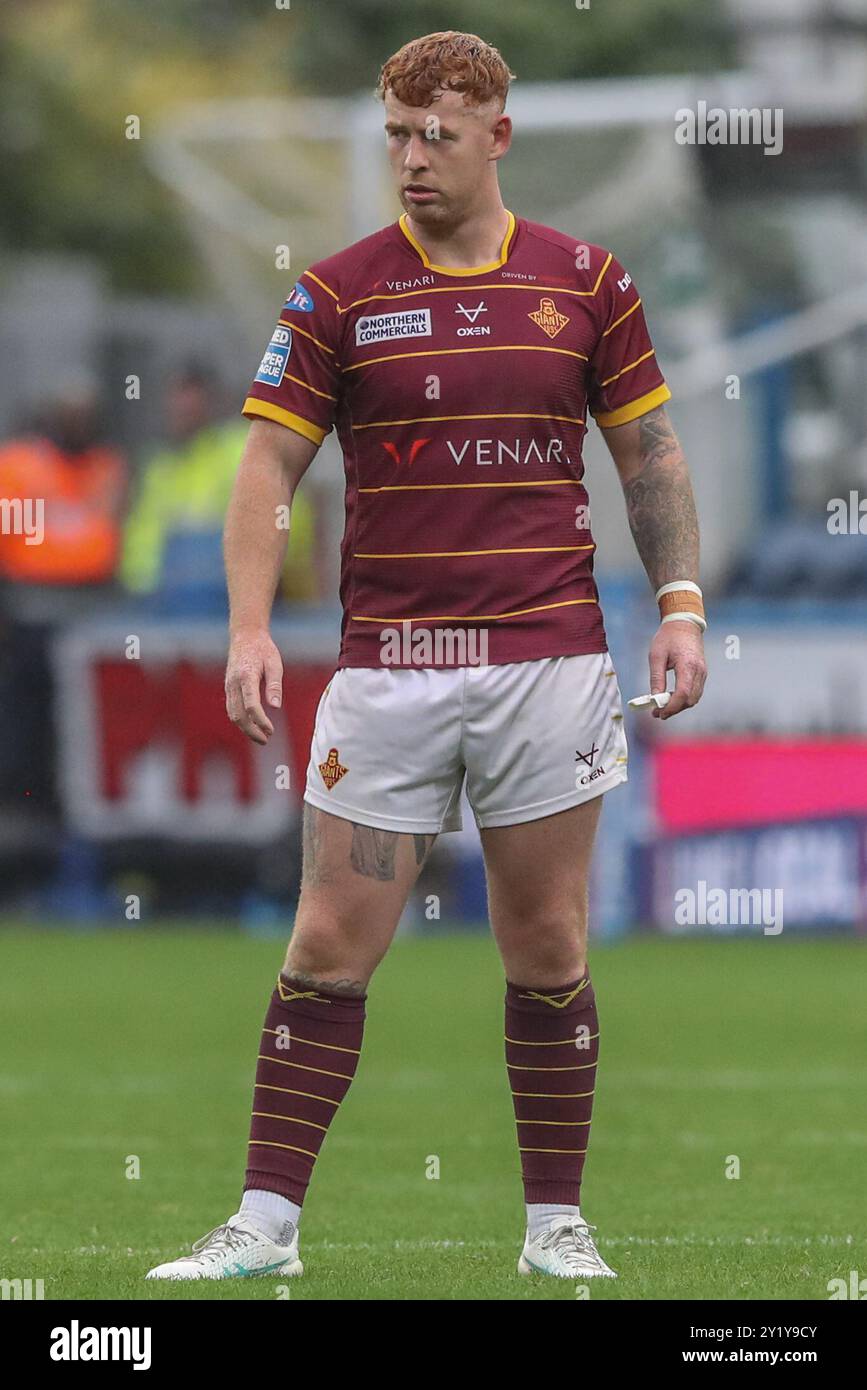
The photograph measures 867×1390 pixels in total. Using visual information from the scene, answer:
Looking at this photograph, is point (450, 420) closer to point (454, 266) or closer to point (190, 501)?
point (454, 266)

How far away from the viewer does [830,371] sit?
19672mm

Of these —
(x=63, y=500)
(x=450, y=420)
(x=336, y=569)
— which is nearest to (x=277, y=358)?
(x=450, y=420)

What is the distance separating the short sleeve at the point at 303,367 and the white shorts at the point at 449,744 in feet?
1.64

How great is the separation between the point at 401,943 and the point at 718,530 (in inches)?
207

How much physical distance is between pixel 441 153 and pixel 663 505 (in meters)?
0.84

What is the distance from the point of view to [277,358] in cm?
555

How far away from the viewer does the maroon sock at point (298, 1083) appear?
18.1 feet

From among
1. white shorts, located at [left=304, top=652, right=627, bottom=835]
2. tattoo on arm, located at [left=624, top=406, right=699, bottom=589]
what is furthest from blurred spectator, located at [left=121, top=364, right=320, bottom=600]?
white shorts, located at [left=304, top=652, right=627, bottom=835]

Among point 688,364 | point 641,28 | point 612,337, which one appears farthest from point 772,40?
point 612,337

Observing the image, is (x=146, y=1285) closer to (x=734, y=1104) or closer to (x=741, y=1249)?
(x=741, y=1249)

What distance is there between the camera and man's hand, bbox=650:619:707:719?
5543 mm

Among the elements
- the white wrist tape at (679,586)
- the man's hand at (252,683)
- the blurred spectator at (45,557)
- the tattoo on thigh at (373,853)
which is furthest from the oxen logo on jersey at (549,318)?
the blurred spectator at (45,557)

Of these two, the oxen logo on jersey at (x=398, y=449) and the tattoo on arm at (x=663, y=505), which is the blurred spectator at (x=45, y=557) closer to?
the tattoo on arm at (x=663, y=505)

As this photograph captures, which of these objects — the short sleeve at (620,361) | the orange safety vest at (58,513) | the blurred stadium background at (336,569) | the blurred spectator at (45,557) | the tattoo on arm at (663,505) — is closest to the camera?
the short sleeve at (620,361)
